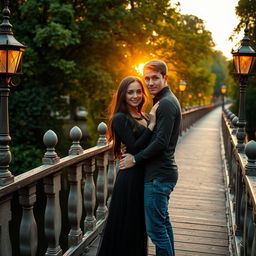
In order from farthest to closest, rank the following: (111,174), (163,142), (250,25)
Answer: (250,25) → (111,174) → (163,142)

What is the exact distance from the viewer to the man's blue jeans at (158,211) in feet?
10.8

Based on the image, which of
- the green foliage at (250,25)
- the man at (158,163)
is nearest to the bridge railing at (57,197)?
the man at (158,163)

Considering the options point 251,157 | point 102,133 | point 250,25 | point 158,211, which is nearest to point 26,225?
point 158,211

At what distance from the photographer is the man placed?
3191 millimetres

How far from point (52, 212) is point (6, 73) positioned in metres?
1.41

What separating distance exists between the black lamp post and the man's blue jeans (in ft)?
3.72

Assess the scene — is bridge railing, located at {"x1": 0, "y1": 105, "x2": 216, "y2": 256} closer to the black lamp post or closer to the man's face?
the black lamp post

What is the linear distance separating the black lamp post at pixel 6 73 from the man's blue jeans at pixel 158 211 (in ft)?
3.72

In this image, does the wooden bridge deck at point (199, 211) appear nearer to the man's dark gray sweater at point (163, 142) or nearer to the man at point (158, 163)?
the man at point (158, 163)

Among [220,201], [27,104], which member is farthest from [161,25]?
[220,201]

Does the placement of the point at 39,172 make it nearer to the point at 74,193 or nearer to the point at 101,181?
the point at 74,193

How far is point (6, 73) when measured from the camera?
3814 mm

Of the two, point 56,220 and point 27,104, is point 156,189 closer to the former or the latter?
point 56,220

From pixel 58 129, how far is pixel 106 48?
4218mm
